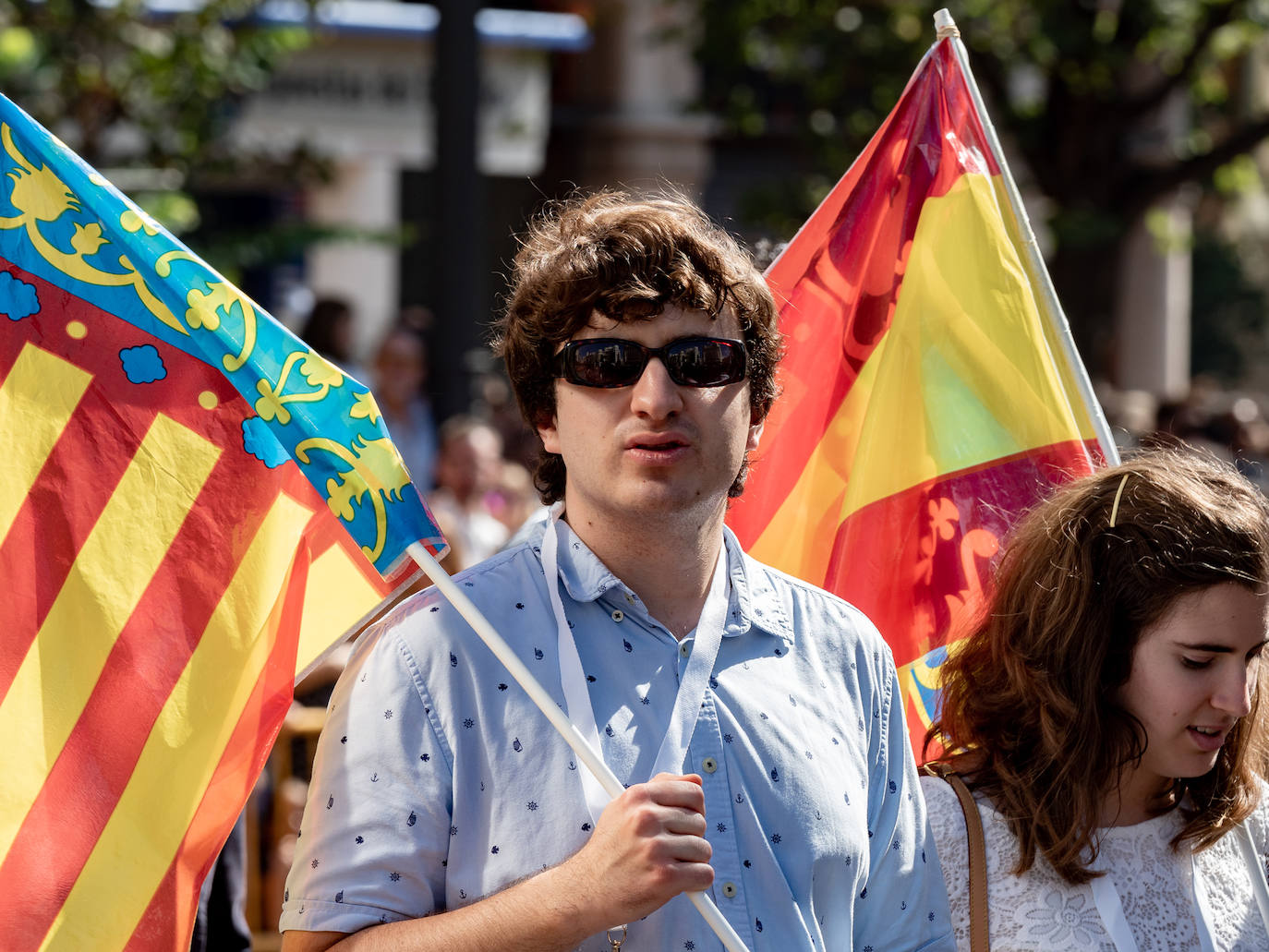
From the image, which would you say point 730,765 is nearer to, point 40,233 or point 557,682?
point 557,682

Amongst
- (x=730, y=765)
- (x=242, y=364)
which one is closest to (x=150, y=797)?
(x=242, y=364)

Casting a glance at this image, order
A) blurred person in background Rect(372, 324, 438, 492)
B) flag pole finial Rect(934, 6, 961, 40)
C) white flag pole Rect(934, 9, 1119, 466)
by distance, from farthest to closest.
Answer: blurred person in background Rect(372, 324, 438, 492) → flag pole finial Rect(934, 6, 961, 40) → white flag pole Rect(934, 9, 1119, 466)

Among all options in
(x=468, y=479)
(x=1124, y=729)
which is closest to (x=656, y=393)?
(x=1124, y=729)

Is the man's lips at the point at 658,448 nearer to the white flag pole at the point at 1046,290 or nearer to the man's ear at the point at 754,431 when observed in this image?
the man's ear at the point at 754,431

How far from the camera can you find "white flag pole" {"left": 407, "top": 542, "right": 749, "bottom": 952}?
1.94m

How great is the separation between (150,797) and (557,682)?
2.13ft

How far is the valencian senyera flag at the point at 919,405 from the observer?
9.97 ft

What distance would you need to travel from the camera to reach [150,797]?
88.6 inches

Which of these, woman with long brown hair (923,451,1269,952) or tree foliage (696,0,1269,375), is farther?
tree foliage (696,0,1269,375)

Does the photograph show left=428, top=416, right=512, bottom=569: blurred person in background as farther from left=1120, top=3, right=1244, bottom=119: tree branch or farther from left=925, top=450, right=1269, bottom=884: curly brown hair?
left=1120, top=3, right=1244, bottom=119: tree branch

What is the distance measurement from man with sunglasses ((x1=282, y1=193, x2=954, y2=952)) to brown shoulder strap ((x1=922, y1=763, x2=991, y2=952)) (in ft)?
1.01

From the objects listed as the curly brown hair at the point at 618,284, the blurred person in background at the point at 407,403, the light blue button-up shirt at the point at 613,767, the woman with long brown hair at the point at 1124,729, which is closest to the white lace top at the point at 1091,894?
the woman with long brown hair at the point at 1124,729

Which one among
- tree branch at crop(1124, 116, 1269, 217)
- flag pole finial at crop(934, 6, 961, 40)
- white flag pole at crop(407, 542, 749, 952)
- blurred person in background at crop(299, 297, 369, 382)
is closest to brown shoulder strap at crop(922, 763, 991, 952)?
white flag pole at crop(407, 542, 749, 952)

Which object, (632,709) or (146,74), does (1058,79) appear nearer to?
(146,74)
